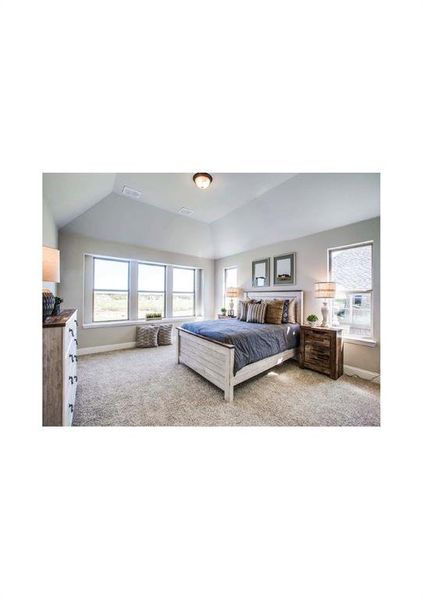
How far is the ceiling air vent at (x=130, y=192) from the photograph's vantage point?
2.97 metres

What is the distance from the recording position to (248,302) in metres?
3.68

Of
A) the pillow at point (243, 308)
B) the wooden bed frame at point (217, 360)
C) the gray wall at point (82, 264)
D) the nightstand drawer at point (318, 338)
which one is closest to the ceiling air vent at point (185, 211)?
the gray wall at point (82, 264)

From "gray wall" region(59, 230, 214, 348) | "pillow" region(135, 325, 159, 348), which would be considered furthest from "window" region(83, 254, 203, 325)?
"pillow" region(135, 325, 159, 348)

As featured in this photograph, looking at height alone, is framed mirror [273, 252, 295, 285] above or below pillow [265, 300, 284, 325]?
above

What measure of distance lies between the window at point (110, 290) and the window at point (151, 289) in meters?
0.32

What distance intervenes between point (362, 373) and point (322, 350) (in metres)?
0.60

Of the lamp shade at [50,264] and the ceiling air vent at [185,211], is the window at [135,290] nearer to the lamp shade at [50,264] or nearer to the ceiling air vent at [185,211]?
the ceiling air vent at [185,211]

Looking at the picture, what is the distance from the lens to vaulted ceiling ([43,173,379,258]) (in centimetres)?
239

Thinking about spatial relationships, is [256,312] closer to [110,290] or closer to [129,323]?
[129,323]

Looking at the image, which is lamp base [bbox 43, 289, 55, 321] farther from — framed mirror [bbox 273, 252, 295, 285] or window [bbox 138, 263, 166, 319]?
framed mirror [bbox 273, 252, 295, 285]

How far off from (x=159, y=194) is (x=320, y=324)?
3.30 metres

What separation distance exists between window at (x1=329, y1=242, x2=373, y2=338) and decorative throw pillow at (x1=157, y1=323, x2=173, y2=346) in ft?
11.0
